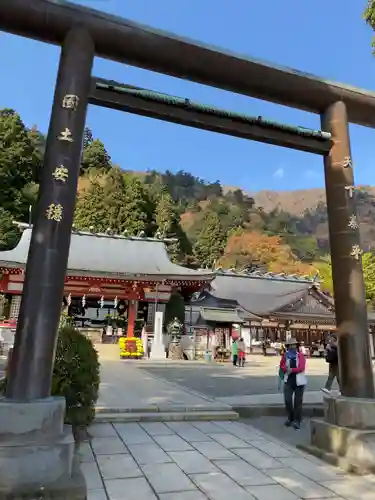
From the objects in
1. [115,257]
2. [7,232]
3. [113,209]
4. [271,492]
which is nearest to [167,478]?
[271,492]

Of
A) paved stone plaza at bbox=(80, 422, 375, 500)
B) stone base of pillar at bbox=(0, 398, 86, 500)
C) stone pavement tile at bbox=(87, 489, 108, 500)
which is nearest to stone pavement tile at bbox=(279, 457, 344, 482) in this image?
paved stone plaza at bbox=(80, 422, 375, 500)

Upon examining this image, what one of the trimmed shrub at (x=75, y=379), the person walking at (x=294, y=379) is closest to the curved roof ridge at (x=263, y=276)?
the person walking at (x=294, y=379)

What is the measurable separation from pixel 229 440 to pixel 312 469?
4.83 feet

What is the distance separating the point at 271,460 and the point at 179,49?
509 cm

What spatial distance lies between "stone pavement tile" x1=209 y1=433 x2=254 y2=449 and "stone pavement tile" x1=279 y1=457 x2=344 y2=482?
29.5 inches

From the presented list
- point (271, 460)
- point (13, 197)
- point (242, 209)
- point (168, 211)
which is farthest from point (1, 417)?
point (242, 209)

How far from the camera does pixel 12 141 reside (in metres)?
44.0

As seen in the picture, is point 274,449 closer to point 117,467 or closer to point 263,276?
point 117,467

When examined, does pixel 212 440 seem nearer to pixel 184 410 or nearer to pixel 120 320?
pixel 184 410

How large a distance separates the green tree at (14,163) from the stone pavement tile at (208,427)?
125 ft

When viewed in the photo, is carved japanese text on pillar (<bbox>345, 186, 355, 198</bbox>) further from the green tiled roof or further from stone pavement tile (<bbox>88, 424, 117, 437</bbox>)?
stone pavement tile (<bbox>88, 424, 117, 437</bbox>)

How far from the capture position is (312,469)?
432cm

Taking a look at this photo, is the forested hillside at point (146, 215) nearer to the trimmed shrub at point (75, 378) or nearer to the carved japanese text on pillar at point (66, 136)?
the trimmed shrub at point (75, 378)

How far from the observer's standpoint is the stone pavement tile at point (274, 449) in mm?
4844
